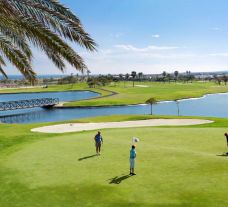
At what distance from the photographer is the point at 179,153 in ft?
67.8

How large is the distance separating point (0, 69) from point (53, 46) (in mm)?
7762

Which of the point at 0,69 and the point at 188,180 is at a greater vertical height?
the point at 0,69

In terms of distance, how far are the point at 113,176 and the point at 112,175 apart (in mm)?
180

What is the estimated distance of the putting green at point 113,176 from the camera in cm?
1385

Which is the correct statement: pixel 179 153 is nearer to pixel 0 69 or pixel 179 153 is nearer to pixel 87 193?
pixel 87 193

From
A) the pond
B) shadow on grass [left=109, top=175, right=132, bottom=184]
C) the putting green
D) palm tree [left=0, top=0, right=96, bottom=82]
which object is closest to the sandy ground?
the putting green

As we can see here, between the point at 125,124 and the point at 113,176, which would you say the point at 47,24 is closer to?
the point at 113,176

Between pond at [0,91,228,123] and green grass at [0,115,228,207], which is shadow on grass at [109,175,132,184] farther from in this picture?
pond at [0,91,228,123]

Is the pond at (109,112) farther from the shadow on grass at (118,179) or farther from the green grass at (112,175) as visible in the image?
the shadow on grass at (118,179)

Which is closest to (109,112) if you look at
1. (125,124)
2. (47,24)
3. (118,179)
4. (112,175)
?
(125,124)

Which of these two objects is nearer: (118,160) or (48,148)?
(118,160)

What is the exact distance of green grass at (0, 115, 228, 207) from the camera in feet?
45.4

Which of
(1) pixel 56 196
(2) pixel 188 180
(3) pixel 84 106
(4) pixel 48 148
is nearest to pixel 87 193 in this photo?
(1) pixel 56 196

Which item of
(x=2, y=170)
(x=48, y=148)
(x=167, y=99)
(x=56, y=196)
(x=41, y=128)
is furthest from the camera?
(x=167, y=99)
